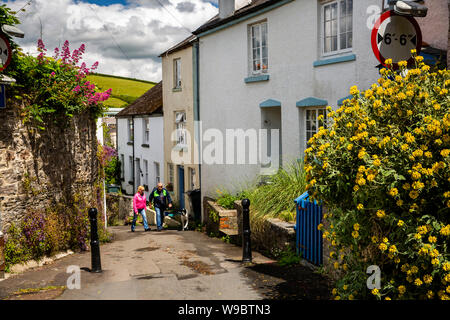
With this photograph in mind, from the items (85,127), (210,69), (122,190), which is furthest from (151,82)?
(85,127)

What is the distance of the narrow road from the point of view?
6.88 metres

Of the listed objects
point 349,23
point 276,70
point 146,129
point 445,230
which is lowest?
point 445,230

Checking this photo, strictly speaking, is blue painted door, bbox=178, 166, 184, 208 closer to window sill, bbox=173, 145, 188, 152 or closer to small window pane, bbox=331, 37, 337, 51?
window sill, bbox=173, 145, 188, 152

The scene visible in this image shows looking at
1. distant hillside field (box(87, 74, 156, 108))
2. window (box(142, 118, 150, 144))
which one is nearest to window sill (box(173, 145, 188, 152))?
window (box(142, 118, 150, 144))

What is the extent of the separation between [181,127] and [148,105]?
632 centimetres

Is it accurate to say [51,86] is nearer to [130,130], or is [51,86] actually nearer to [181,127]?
[181,127]

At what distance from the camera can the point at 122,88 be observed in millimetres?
68688

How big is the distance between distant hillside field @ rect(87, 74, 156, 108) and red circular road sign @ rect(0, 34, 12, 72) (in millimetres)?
48014

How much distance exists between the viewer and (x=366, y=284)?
4.91 m

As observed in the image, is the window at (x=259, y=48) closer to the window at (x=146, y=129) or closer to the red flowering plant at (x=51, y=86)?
the red flowering plant at (x=51, y=86)

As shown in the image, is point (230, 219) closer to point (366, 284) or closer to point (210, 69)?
point (210, 69)

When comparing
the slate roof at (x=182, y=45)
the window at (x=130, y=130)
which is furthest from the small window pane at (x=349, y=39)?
the window at (x=130, y=130)

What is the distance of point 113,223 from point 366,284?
66.5ft

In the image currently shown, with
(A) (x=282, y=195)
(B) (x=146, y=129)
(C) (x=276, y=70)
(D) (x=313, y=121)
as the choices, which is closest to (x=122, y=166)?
(B) (x=146, y=129)
